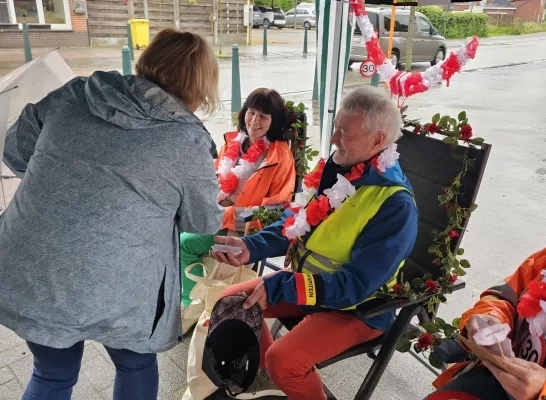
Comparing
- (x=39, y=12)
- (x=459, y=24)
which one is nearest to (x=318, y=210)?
(x=39, y=12)

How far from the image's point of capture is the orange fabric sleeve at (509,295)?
158 cm

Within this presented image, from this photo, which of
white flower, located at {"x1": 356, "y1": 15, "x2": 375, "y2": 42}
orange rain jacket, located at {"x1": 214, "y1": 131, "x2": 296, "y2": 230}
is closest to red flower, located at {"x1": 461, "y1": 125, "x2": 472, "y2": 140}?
orange rain jacket, located at {"x1": 214, "y1": 131, "x2": 296, "y2": 230}

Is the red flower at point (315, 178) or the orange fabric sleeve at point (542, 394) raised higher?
the red flower at point (315, 178)

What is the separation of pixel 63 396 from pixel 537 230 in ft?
12.7

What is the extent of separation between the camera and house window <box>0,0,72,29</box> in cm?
1516

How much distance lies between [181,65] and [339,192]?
754 mm

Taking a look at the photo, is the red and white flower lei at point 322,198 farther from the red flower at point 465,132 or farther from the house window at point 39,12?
the house window at point 39,12

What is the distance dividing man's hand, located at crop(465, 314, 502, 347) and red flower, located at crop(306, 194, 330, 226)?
65 cm

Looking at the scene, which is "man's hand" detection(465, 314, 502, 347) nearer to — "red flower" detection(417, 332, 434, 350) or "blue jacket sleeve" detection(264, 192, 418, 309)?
"red flower" detection(417, 332, 434, 350)

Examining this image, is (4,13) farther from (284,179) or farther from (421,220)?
(421,220)

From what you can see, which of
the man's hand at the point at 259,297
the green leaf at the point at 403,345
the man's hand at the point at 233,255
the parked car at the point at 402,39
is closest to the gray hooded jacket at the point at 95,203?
the man's hand at the point at 259,297

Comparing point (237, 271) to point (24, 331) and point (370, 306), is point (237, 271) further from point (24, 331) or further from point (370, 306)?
point (24, 331)

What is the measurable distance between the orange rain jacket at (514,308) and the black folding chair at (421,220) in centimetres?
27

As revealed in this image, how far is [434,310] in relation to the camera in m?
2.11
